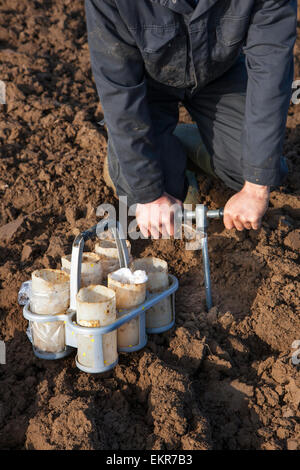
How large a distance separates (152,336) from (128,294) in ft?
1.05

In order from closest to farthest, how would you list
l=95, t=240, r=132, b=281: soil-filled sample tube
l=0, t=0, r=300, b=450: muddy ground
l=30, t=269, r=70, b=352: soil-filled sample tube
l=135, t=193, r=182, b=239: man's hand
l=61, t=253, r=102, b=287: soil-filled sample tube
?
l=0, t=0, r=300, b=450: muddy ground < l=30, t=269, r=70, b=352: soil-filled sample tube < l=61, t=253, r=102, b=287: soil-filled sample tube < l=95, t=240, r=132, b=281: soil-filled sample tube < l=135, t=193, r=182, b=239: man's hand

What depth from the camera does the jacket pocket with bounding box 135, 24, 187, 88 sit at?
2098 mm

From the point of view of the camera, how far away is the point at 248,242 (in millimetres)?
2574

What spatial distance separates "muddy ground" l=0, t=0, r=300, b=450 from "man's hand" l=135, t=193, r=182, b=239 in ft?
1.11

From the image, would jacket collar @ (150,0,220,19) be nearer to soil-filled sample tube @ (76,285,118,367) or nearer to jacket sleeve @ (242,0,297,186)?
jacket sleeve @ (242,0,297,186)

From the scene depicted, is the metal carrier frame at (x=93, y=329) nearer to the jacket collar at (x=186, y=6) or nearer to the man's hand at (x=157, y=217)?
the man's hand at (x=157, y=217)

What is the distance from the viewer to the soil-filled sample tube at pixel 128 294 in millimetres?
1865

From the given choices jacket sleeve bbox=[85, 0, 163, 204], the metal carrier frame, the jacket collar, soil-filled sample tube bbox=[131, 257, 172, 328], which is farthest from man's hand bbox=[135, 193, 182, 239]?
the jacket collar

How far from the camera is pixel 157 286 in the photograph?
80.0 inches

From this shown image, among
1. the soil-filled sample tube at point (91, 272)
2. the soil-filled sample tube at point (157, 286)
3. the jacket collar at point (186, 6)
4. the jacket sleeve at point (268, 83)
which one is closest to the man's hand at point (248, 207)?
the jacket sleeve at point (268, 83)

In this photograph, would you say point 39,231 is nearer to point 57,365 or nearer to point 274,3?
point 57,365

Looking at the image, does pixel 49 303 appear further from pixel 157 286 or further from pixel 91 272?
pixel 157 286

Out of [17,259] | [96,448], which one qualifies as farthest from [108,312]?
[17,259]

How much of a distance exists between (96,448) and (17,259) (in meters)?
1.28
